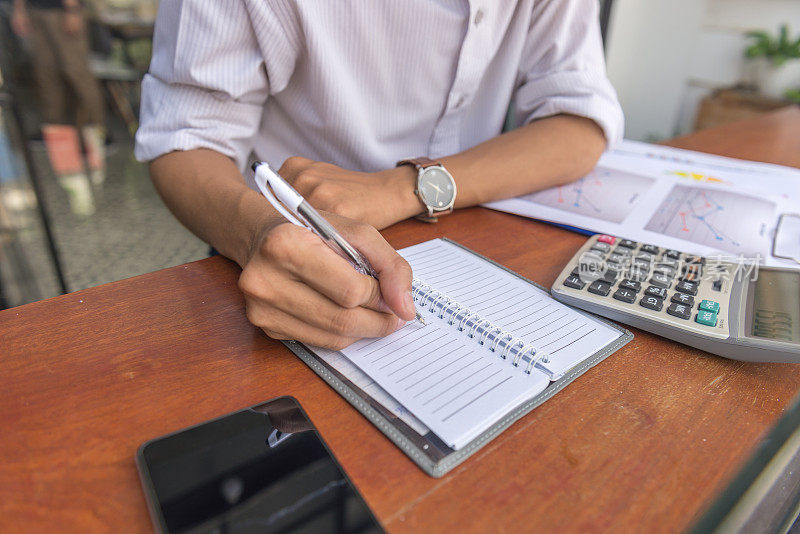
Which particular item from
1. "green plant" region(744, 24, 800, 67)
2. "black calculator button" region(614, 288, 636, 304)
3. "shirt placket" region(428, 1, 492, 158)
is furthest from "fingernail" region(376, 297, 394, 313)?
"green plant" region(744, 24, 800, 67)

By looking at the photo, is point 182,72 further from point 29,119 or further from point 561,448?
point 29,119

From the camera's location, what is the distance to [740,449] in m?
0.31

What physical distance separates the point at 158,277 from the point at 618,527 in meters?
0.42

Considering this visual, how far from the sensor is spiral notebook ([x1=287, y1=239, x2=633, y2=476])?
309 millimetres

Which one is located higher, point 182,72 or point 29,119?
point 182,72

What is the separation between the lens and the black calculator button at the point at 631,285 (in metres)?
0.44

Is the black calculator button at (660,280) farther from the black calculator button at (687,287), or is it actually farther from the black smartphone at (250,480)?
the black smartphone at (250,480)

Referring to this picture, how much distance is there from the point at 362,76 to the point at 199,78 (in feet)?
0.77

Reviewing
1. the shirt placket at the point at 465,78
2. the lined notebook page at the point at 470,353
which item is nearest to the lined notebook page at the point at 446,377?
the lined notebook page at the point at 470,353

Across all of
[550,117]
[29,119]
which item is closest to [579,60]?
[550,117]

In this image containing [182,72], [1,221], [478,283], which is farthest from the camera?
[1,221]

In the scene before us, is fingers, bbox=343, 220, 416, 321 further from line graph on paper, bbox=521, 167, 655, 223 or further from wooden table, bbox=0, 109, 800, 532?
line graph on paper, bbox=521, 167, 655, 223

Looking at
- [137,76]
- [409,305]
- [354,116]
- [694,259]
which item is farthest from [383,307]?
[137,76]

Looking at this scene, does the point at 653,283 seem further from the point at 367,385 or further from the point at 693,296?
the point at 367,385
